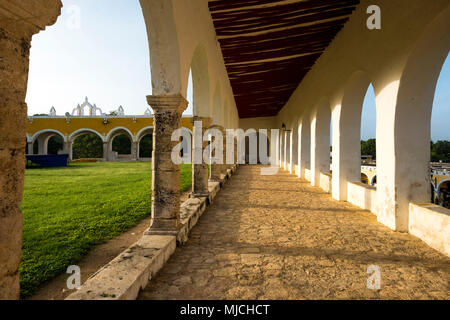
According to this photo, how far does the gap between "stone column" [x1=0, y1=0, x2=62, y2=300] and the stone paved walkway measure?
1.17m

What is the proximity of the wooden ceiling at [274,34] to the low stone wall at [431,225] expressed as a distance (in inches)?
156

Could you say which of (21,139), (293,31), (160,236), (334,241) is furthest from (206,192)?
(21,139)

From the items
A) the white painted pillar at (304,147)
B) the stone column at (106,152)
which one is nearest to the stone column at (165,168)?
the white painted pillar at (304,147)

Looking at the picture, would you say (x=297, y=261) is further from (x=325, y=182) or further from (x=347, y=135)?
(x=325, y=182)

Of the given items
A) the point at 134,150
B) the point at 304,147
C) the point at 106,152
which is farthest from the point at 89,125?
the point at 304,147

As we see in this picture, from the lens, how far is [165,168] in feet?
10.9

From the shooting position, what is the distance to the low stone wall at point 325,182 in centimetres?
727

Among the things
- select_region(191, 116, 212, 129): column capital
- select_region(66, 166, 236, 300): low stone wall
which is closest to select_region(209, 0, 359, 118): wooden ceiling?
select_region(191, 116, 212, 129): column capital

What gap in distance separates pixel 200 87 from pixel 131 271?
14.8 ft

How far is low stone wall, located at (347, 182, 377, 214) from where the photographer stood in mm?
4961

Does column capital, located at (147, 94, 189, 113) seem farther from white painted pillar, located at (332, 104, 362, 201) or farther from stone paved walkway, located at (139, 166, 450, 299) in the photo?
white painted pillar, located at (332, 104, 362, 201)

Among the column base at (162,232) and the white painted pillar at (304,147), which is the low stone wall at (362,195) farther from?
the white painted pillar at (304,147)

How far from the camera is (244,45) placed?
681cm
